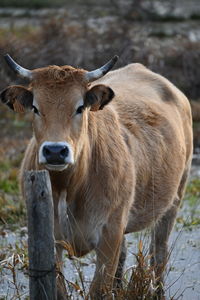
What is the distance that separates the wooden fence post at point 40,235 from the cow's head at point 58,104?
1.32 feet

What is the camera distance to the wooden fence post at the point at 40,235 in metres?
5.28

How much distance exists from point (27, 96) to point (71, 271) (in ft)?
8.19

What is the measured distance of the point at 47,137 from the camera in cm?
580

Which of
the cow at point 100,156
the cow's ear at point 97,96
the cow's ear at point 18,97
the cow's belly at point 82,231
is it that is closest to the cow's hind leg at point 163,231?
the cow at point 100,156

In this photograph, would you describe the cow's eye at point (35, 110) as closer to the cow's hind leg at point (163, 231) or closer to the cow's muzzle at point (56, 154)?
the cow's muzzle at point (56, 154)

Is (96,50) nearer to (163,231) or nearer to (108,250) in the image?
(163,231)

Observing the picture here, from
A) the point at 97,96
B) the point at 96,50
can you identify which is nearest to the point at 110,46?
the point at 96,50

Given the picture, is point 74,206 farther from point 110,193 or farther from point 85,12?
point 85,12

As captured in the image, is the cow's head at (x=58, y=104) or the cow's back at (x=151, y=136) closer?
the cow's head at (x=58, y=104)

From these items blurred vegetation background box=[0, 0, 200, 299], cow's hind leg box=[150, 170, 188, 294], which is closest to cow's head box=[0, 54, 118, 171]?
cow's hind leg box=[150, 170, 188, 294]

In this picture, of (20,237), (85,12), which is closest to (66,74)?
(20,237)

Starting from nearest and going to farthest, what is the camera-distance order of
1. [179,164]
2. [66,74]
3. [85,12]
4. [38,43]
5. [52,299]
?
[52,299]
[66,74]
[179,164]
[38,43]
[85,12]

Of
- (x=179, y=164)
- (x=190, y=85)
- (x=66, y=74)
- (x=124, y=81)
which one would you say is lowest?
(x=190, y=85)

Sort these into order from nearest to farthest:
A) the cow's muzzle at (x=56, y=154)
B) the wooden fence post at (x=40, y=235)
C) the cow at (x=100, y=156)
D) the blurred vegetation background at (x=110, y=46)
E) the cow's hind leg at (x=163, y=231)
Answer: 1. the wooden fence post at (x=40, y=235)
2. the cow's muzzle at (x=56, y=154)
3. the cow at (x=100, y=156)
4. the cow's hind leg at (x=163, y=231)
5. the blurred vegetation background at (x=110, y=46)
